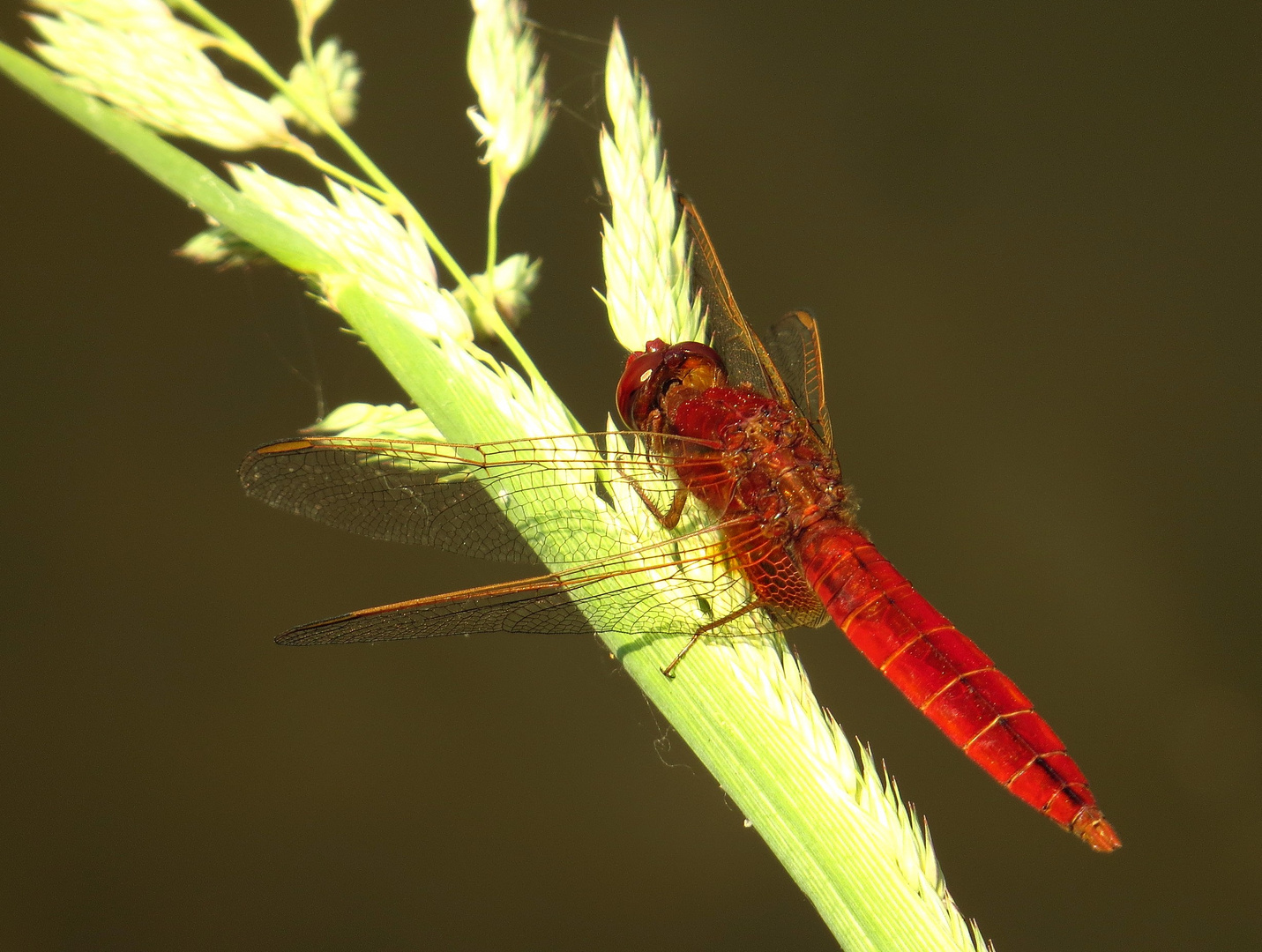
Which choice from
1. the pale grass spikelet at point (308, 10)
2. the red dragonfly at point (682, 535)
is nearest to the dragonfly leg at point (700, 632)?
the red dragonfly at point (682, 535)

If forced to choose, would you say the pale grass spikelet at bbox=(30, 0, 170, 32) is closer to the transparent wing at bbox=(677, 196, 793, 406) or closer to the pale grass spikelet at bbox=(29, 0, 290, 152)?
the pale grass spikelet at bbox=(29, 0, 290, 152)

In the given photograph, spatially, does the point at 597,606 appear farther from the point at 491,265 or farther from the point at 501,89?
the point at 501,89

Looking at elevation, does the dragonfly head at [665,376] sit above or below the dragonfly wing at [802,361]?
above

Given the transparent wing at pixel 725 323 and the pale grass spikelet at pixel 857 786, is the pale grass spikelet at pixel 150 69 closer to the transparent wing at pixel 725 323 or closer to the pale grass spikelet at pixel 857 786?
the transparent wing at pixel 725 323

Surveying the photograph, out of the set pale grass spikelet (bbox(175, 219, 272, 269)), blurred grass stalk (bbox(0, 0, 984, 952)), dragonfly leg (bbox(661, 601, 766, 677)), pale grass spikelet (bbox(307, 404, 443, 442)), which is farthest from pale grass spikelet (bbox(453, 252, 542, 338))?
dragonfly leg (bbox(661, 601, 766, 677))

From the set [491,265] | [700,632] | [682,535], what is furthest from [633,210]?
[700,632]

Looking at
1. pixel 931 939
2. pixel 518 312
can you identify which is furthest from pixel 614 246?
pixel 931 939

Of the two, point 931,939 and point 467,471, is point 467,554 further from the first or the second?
point 931,939
